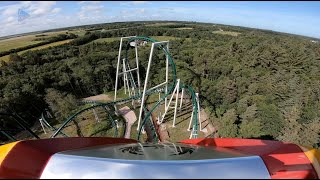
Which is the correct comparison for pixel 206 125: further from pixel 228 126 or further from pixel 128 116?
pixel 128 116

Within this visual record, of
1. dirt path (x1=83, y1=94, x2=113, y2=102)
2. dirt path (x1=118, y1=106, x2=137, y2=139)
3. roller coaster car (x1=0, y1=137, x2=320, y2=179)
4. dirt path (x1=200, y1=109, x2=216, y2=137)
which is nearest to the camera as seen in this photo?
roller coaster car (x1=0, y1=137, x2=320, y2=179)

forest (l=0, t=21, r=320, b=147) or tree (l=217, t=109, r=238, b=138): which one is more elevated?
forest (l=0, t=21, r=320, b=147)

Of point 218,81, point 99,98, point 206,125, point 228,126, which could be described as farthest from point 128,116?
point 218,81

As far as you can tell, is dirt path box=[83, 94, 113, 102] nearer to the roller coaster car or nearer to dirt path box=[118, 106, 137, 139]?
dirt path box=[118, 106, 137, 139]

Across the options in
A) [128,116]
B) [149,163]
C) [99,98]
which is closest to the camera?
[149,163]

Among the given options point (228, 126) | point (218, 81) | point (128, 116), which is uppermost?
point (218, 81)

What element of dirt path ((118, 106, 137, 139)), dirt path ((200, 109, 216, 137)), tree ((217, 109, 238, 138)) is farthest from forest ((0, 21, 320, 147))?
dirt path ((118, 106, 137, 139))
